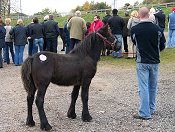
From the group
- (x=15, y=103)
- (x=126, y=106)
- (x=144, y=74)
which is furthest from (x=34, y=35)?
(x=144, y=74)

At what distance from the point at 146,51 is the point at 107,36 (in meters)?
0.92

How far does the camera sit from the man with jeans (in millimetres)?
7809

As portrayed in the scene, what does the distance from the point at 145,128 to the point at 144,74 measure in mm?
1198

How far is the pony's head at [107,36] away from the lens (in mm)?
8055

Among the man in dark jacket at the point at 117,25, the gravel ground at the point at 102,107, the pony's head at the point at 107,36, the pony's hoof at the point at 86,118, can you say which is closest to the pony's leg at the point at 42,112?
the gravel ground at the point at 102,107

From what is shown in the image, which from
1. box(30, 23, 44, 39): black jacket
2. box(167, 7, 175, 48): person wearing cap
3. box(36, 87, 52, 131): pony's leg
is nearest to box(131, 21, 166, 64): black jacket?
box(36, 87, 52, 131): pony's leg

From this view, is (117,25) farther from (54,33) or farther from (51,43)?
(51,43)

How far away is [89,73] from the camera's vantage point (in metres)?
7.86

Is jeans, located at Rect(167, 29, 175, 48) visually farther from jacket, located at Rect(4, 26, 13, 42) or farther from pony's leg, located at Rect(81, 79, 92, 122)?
pony's leg, located at Rect(81, 79, 92, 122)

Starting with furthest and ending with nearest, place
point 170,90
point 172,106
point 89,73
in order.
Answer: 1. point 170,90
2. point 172,106
3. point 89,73

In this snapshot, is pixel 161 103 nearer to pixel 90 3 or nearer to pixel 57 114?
pixel 57 114

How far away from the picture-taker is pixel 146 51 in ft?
25.8

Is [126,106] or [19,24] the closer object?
[126,106]

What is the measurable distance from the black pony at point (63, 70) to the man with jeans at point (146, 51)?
0.64m
